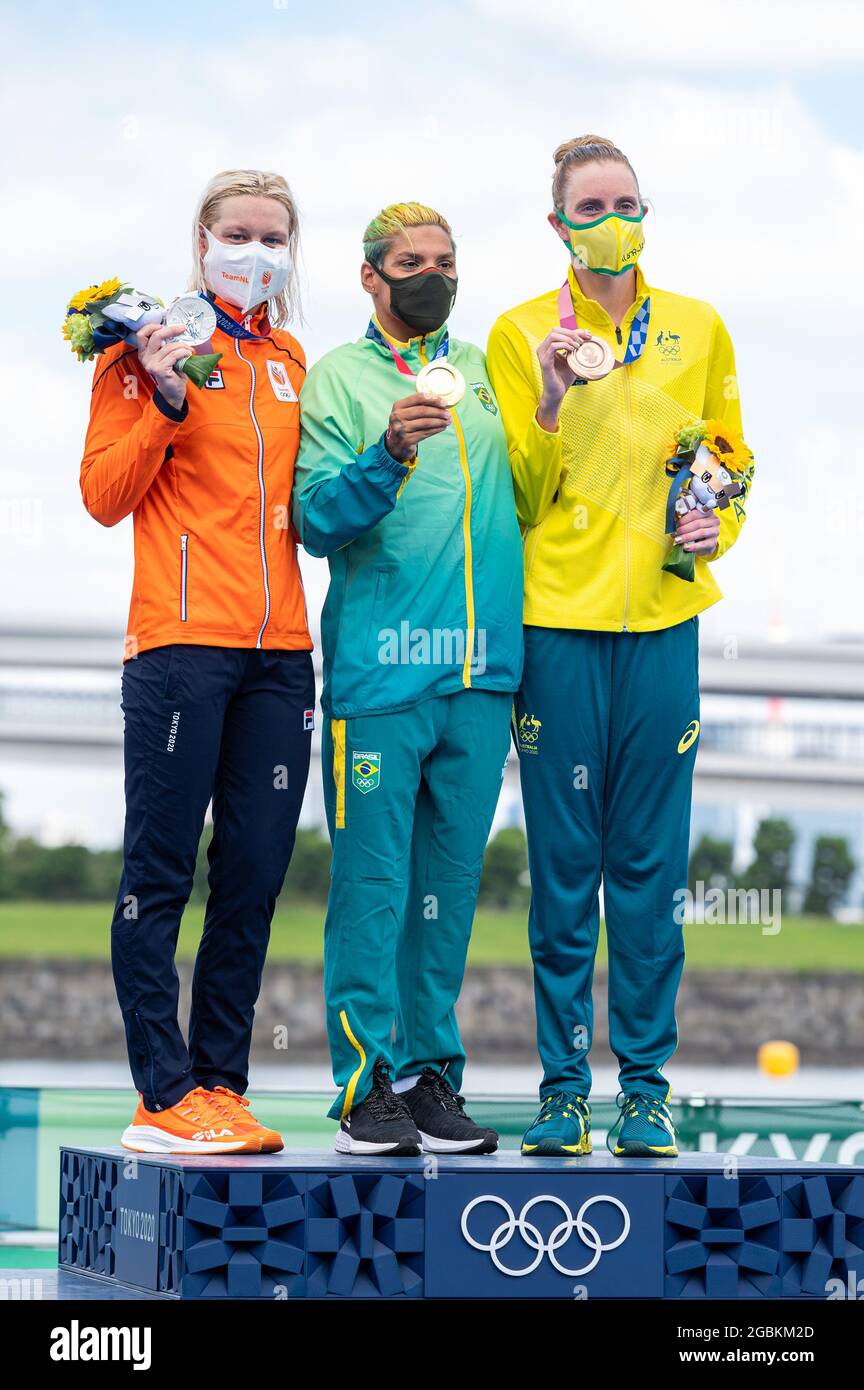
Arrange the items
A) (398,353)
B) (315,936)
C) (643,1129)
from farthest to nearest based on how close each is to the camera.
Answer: (315,936)
(398,353)
(643,1129)

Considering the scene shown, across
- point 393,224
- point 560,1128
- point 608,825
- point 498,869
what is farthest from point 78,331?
point 498,869

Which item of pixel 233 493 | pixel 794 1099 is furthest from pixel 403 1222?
pixel 794 1099

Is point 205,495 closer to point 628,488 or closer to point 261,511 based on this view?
point 261,511

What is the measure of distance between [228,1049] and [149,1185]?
1.49ft

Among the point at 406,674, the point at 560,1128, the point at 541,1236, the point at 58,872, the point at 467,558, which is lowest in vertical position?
the point at 541,1236

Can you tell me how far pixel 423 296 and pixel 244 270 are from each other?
413 mm

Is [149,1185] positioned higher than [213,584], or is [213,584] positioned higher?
[213,584]

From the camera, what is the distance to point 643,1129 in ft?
13.2

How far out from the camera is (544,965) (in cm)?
418

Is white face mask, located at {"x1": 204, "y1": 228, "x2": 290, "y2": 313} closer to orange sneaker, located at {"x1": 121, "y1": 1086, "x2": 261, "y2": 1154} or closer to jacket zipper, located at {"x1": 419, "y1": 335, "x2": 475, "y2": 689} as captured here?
jacket zipper, located at {"x1": 419, "y1": 335, "x2": 475, "y2": 689}

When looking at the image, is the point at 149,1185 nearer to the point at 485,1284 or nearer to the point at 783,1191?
the point at 485,1284

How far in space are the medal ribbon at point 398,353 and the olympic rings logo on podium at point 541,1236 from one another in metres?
1.77
